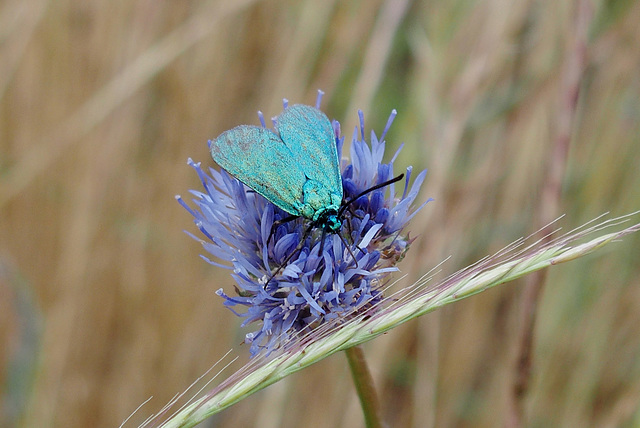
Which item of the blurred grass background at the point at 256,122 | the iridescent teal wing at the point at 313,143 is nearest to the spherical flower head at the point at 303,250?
the iridescent teal wing at the point at 313,143

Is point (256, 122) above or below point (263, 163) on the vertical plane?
above

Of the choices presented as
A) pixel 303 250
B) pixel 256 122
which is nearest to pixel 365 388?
pixel 303 250

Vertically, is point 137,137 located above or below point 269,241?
above

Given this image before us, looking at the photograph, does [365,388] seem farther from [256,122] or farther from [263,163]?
[256,122]

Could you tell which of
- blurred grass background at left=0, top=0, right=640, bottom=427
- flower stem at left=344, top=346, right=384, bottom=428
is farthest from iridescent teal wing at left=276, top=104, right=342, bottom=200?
blurred grass background at left=0, top=0, right=640, bottom=427

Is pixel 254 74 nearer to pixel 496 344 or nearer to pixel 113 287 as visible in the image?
pixel 113 287

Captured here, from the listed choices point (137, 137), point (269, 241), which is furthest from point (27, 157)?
point (269, 241)

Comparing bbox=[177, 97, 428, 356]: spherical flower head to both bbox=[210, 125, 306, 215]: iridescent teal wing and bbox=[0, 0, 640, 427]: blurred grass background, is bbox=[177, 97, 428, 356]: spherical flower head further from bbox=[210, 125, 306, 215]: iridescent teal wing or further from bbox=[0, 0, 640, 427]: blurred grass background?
bbox=[0, 0, 640, 427]: blurred grass background
